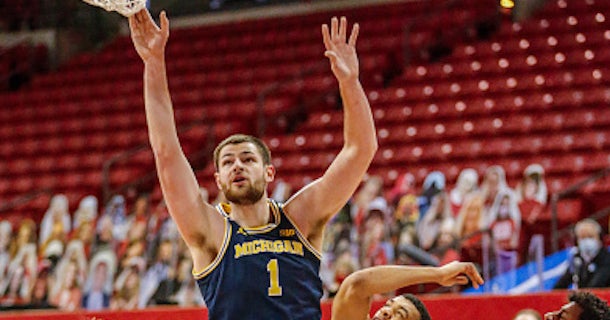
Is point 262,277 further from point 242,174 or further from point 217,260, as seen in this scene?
point 242,174

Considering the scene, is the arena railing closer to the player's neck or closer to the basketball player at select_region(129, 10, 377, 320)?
the basketball player at select_region(129, 10, 377, 320)

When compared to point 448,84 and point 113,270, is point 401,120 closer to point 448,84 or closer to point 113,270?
point 448,84

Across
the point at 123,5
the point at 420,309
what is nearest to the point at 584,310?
the point at 420,309

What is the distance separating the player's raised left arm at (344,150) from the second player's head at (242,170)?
8.1 inches

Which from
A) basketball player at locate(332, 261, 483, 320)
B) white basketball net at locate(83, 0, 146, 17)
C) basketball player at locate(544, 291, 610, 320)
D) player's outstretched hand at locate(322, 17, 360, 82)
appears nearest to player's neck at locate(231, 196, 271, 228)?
player's outstretched hand at locate(322, 17, 360, 82)

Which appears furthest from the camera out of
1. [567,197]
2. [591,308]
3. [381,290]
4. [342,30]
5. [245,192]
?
[567,197]

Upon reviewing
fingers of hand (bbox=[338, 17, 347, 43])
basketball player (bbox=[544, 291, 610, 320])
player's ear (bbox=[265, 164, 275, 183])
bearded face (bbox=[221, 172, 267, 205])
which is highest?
fingers of hand (bbox=[338, 17, 347, 43])

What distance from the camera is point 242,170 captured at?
4.46 meters

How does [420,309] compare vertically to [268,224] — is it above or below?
below

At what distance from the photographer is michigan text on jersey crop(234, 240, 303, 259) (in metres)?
4.38

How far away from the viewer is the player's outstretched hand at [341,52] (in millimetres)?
4551

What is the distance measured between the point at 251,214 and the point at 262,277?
32 cm

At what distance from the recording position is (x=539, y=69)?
15.1 meters

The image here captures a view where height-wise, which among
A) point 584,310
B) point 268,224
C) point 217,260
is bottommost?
point 584,310
